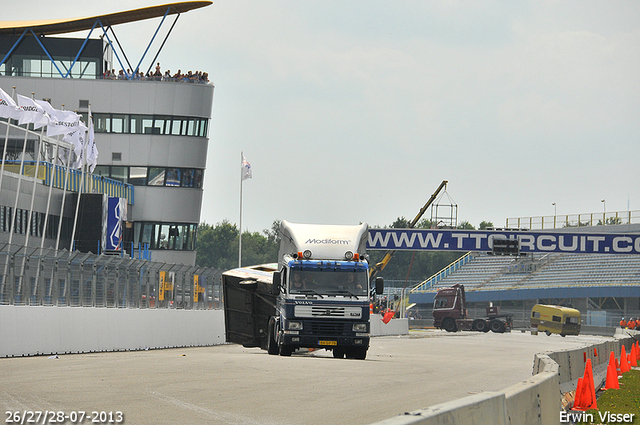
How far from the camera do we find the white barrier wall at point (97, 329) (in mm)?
20500

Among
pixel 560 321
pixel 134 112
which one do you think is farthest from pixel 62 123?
pixel 560 321

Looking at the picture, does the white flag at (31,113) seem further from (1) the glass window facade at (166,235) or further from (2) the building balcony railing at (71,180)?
(1) the glass window facade at (166,235)

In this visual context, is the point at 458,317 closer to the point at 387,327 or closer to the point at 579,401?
the point at 387,327

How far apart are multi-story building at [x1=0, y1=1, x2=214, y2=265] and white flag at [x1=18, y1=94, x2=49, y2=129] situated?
65.1 ft

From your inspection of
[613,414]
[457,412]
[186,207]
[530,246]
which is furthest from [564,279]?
[457,412]

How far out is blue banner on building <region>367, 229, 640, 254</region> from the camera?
187ft

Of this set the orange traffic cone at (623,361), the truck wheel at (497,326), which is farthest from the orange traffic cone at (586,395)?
the truck wheel at (497,326)

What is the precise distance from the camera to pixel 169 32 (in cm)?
6309

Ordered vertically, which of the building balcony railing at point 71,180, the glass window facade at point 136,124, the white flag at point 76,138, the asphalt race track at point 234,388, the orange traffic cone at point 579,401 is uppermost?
the glass window facade at point 136,124

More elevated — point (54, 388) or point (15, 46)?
point (15, 46)

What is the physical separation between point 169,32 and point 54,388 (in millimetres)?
53145

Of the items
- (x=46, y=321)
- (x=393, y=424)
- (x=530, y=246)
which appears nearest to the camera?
(x=393, y=424)

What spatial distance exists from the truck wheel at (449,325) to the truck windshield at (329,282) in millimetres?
45926

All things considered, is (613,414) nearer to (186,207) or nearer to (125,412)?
(125,412)
